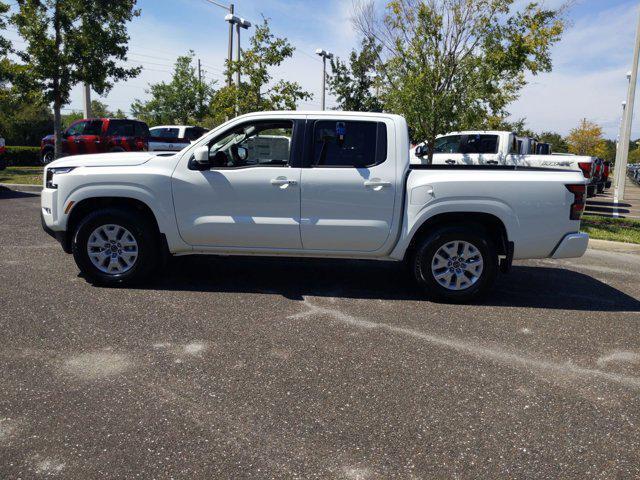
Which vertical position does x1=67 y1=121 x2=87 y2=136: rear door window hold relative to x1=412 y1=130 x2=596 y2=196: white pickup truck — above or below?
above

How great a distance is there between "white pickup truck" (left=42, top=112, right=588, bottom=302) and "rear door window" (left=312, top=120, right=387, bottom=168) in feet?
0.03

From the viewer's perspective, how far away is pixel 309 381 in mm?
3662

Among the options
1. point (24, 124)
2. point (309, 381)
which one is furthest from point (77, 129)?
point (24, 124)

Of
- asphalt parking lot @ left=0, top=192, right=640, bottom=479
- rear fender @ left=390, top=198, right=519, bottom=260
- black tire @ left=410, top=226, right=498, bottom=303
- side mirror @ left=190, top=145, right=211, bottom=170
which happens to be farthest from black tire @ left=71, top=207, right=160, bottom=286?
black tire @ left=410, top=226, right=498, bottom=303

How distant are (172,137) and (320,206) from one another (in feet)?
60.3

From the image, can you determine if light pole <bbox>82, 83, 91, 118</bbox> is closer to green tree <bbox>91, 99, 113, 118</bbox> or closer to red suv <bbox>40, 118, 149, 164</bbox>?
red suv <bbox>40, 118, 149, 164</bbox>

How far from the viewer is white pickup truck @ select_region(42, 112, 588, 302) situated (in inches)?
214

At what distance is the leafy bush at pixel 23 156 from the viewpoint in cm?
3025

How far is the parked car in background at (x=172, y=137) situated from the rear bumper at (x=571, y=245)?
59.9ft

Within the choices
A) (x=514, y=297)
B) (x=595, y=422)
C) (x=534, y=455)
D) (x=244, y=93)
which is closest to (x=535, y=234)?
(x=514, y=297)

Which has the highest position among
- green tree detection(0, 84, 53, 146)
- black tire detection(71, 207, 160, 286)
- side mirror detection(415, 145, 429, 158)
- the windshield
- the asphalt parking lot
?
green tree detection(0, 84, 53, 146)

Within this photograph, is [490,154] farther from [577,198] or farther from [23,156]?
[23,156]

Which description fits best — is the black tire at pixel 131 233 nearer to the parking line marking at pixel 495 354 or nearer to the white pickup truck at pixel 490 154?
the parking line marking at pixel 495 354

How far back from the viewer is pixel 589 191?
1354 centimetres
